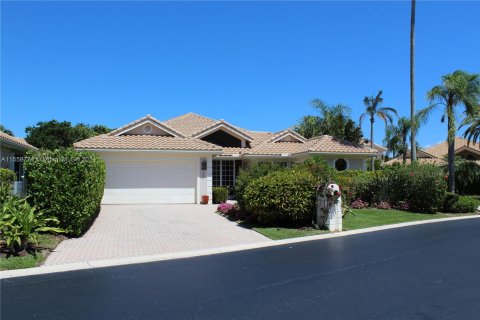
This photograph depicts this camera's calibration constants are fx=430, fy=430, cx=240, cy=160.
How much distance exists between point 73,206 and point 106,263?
2.93 metres

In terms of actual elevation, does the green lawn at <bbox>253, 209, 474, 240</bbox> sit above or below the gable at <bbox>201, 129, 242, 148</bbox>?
below

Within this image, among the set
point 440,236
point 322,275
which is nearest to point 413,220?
point 440,236

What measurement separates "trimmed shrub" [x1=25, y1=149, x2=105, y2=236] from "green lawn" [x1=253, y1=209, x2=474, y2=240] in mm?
5473

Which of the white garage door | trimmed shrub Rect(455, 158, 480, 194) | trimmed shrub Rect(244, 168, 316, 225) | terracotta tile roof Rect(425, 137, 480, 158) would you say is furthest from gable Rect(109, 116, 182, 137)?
terracotta tile roof Rect(425, 137, 480, 158)

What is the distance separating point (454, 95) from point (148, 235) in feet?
65.9

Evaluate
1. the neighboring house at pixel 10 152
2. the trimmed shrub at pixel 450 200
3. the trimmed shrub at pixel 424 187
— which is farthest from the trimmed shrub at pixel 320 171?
the neighboring house at pixel 10 152

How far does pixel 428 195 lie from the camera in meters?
20.2

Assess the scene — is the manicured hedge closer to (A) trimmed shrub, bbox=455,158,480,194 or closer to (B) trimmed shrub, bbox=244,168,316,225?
(B) trimmed shrub, bbox=244,168,316,225

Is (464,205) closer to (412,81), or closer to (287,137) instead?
(412,81)

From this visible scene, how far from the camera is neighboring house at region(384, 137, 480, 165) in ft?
129

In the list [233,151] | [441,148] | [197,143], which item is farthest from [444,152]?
[197,143]

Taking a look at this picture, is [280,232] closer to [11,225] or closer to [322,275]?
[322,275]

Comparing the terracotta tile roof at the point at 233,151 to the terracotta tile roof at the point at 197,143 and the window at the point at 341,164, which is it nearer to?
the terracotta tile roof at the point at 197,143

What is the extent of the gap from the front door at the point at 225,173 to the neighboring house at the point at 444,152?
59.8 feet
